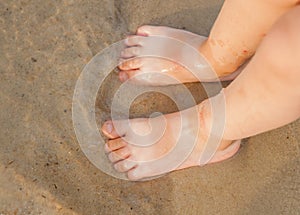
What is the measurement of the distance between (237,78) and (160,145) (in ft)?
1.43

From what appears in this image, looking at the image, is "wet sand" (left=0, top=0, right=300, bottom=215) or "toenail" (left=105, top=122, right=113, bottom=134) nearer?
"wet sand" (left=0, top=0, right=300, bottom=215)

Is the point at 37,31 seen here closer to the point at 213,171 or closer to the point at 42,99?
the point at 42,99

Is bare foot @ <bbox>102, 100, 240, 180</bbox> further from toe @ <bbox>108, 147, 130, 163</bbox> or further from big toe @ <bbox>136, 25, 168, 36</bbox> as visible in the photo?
big toe @ <bbox>136, 25, 168, 36</bbox>

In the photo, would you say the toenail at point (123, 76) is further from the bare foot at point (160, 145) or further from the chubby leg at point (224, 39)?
the bare foot at point (160, 145)

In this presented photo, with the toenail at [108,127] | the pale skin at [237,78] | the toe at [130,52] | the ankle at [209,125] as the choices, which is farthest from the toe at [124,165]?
the toe at [130,52]

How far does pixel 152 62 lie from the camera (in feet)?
5.99

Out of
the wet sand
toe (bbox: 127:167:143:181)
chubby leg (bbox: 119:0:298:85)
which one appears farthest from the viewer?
toe (bbox: 127:167:143:181)

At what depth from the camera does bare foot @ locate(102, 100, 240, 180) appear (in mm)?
1688

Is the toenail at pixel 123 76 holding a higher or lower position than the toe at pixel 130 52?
lower

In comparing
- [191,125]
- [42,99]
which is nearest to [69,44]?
[42,99]

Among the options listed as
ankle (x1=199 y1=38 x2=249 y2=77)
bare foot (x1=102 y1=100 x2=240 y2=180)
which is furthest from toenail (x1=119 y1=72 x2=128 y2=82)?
ankle (x1=199 y1=38 x2=249 y2=77)

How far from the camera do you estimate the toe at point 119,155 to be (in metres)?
1.71

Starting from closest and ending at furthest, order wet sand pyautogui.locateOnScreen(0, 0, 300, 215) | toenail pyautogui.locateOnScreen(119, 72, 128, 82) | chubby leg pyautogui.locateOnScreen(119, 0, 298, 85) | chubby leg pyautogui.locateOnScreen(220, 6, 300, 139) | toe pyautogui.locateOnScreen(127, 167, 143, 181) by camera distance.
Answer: chubby leg pyautogui.locateOnScreen(220, 6, 300, 139), chubby leg pyautogui.locateOnScreen(119, 0, 298, 85), wet sand pyautogui.locateOnScreen(0, 0, 300, 215), toe pyautogui.locateOnScreen(127, 167, 143, 181), toenail pyautogui.locateOnScreen(119, 72, 128, 82)

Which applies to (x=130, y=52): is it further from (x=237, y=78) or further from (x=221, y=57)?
(x=237, y=78)
